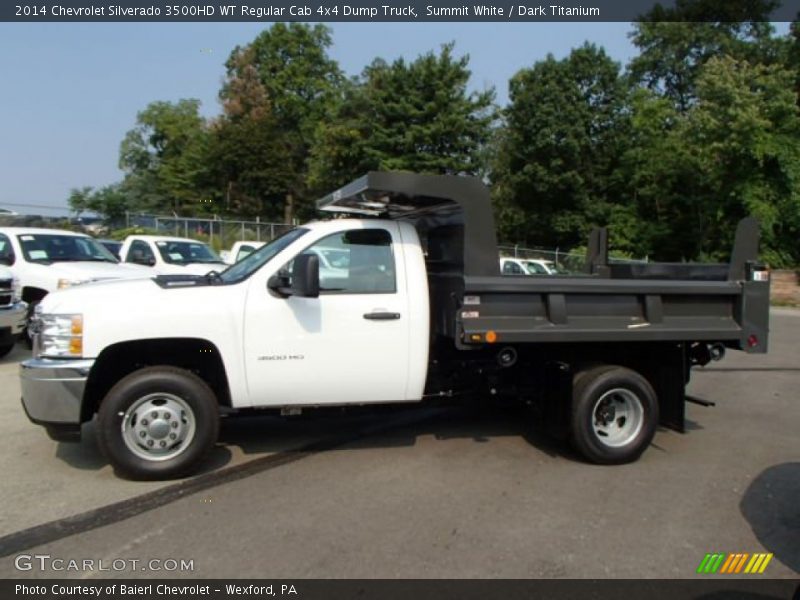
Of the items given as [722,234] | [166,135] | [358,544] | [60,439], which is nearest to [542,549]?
[358,544]

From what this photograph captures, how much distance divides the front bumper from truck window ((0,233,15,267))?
7368mm

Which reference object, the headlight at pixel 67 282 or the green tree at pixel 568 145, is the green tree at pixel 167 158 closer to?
the green tree at pixel 568 145

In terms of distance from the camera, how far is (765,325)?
18.6 ft

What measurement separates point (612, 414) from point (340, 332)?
2.47 metres

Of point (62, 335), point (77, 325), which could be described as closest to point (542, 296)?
point (77, 325)

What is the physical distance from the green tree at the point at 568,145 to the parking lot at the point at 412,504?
119 ft

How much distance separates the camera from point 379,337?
17.1 feet

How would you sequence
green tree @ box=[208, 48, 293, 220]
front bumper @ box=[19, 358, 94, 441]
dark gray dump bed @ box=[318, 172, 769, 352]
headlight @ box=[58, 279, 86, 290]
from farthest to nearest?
green tree @ box=[208, 48, 293, 220] → headlight @ box=[58, 279, 86, 290] → dark gray dump bed @ box=[318, 172, 769, 352] → front bumper @ box=[19, 358, 94, 441]

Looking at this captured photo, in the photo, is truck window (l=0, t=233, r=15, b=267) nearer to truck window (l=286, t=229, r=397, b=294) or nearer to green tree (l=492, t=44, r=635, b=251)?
truck window (l=286, t=229, r=397, b=294)

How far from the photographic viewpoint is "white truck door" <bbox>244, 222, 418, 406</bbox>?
5.02 meters

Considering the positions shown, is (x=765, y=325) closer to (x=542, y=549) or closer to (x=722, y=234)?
(x=542, y=549)
